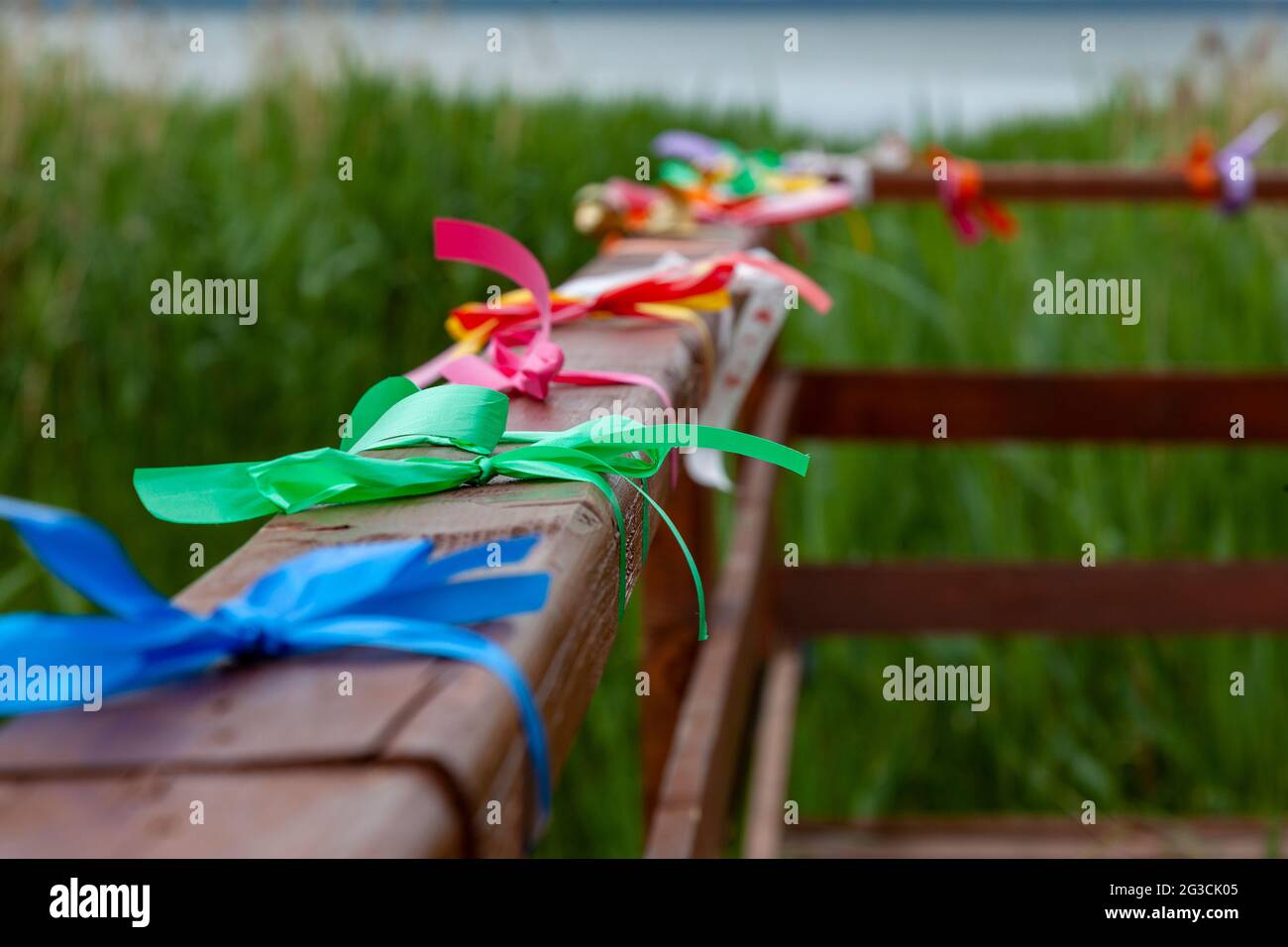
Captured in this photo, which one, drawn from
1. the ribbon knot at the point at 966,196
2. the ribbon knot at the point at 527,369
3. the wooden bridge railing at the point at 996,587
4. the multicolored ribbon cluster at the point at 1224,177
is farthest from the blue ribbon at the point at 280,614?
the multicolored ribbon cluster at the point at 1224,177

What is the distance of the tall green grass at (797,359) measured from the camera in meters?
2.55

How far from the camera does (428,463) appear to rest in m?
0.57

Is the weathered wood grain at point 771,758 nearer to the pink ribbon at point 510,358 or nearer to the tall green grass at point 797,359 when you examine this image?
the tall green grass at point 797,359

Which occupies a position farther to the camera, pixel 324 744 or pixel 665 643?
pixel 665 643

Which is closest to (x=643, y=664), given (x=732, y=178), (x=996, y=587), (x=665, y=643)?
(x=665, y=643)

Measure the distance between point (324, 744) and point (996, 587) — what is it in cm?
184

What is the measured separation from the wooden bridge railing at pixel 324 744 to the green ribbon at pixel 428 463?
2cm

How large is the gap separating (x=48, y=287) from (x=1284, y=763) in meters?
2.58

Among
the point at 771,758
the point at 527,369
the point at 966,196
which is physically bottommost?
the point at 771,758

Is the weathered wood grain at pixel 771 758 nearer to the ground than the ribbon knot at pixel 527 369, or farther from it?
nearer to the ground

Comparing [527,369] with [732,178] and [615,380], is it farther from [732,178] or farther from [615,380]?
[732,178]

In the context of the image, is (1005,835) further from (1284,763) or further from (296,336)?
(296,336)
